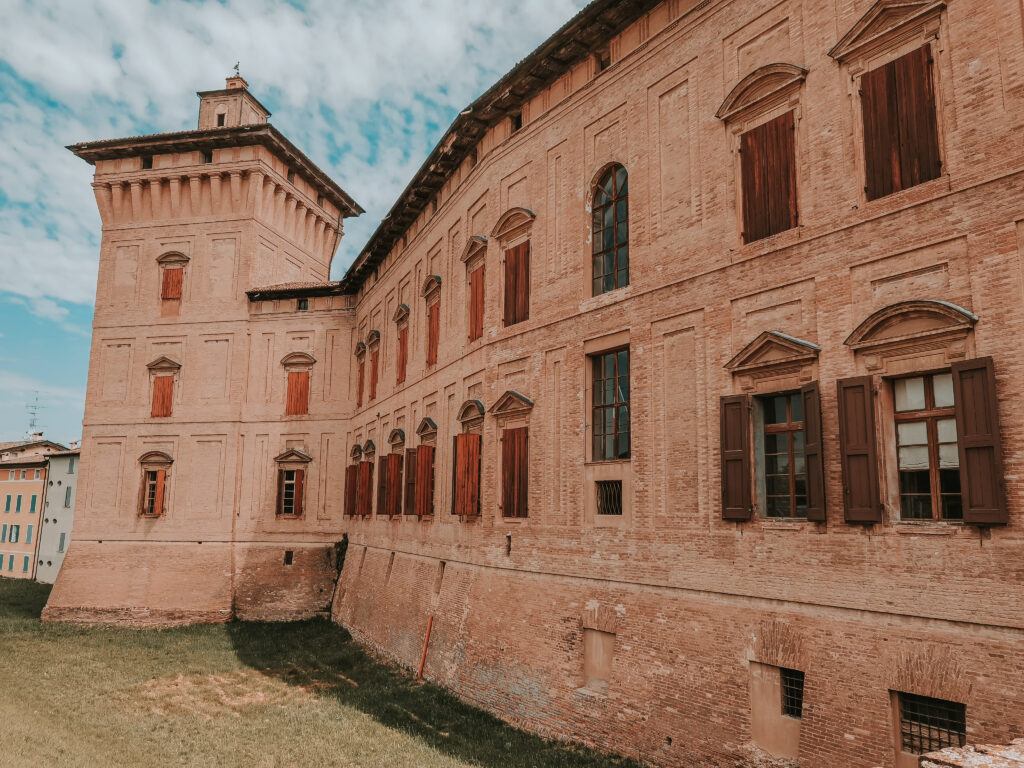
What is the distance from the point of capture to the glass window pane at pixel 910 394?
924 cm

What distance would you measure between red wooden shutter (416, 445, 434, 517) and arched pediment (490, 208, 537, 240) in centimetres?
596

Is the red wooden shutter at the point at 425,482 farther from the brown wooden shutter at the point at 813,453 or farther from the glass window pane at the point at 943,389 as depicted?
the glass window pane at the point at 943,389

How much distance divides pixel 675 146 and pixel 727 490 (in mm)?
5657

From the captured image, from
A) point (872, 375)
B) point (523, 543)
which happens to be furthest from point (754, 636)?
point (523, 543)

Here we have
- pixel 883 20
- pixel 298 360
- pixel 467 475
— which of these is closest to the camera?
pixel 883 20

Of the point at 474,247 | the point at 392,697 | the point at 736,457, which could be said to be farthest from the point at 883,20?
the point at 392,697

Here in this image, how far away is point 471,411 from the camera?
57.0ft

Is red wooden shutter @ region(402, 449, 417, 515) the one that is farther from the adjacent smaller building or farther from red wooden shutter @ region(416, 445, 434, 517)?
the adjacent smaller building

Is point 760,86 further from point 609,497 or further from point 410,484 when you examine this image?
point 410,484

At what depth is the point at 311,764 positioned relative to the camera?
1236 centimetres

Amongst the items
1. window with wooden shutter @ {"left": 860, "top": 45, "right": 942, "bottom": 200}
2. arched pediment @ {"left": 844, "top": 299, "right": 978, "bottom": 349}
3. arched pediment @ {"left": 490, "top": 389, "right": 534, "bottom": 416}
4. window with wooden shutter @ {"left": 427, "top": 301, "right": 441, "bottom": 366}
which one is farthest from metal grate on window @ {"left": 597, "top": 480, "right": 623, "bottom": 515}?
window with wooden shutter @ {"left": 427, "top": 301, "right": 441, "bottom": 366}

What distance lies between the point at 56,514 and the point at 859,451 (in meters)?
44.1

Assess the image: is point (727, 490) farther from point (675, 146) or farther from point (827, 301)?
point (675, 146)

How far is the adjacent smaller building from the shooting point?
41.7 m
